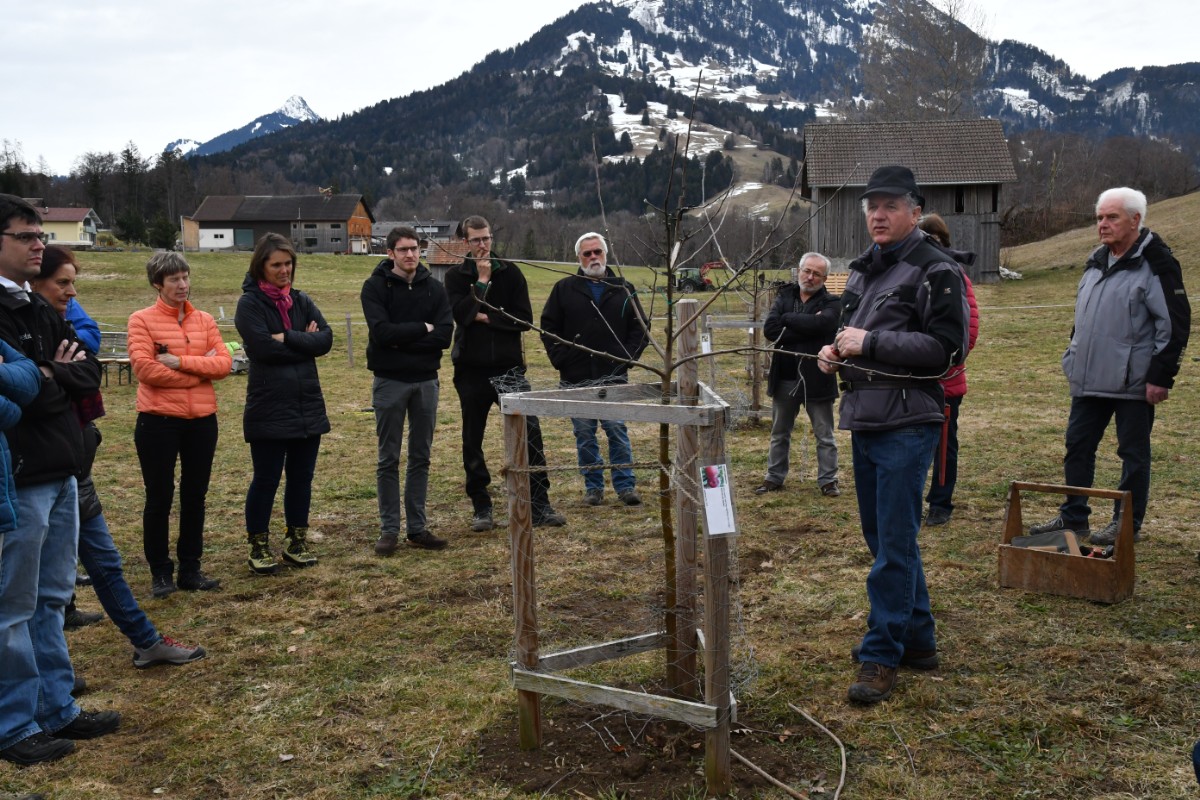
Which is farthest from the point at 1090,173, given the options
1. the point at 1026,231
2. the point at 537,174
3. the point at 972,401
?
the point at 537,174

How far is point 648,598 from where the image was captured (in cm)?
516

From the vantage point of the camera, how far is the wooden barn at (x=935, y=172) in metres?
32.0

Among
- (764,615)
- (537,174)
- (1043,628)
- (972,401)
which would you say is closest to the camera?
(1043,628)

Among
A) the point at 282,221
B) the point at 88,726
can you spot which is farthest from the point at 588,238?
the point at 282,221

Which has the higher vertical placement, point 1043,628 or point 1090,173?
point 1090,173

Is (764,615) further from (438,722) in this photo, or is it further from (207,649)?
(207,649)

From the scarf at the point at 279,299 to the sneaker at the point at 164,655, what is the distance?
213 cm

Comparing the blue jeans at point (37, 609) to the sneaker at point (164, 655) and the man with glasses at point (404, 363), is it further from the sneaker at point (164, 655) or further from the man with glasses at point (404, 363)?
the man with glasses at point (404, 363)

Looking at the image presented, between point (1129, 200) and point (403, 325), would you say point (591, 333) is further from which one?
point (1129, 200)

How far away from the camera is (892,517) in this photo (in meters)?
3.83

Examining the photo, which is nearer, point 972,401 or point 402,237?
point 402,237

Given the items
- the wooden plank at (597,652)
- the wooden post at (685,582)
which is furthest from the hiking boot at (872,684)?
the wooden plank at (597,652)

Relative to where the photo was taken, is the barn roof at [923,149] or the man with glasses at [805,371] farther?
the barn roof at [923,149]

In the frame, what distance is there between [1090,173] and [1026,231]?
1105 inches
